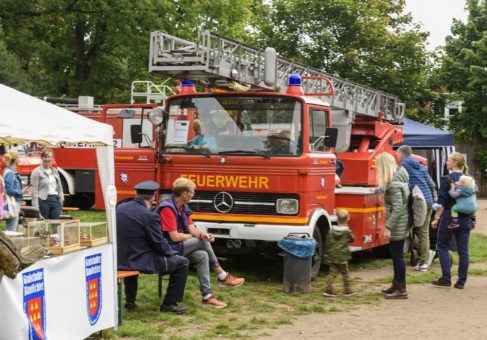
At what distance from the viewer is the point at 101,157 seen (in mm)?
7184

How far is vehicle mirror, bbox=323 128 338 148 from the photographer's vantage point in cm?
1051

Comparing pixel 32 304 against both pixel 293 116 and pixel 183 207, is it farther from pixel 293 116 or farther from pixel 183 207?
pixel 293 116

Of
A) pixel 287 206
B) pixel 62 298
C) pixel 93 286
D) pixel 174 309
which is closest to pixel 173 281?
pixel 174 309

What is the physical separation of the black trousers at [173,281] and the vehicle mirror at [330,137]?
3103 millimetres

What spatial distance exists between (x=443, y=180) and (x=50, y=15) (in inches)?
899

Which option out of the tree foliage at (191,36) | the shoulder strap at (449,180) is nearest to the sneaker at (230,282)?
the shoulder strap at (449,180)

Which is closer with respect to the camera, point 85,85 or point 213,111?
point 213,111

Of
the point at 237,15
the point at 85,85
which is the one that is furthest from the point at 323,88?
the point at 237,15

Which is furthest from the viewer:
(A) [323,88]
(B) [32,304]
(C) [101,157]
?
(A) [323,88]

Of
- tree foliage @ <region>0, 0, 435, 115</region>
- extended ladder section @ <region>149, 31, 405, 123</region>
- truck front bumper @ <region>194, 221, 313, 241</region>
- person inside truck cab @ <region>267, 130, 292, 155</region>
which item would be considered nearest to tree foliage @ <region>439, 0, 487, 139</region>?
tree foliage @ <region>0, 0, 435, 115</region>

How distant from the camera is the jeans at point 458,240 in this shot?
33.8ft

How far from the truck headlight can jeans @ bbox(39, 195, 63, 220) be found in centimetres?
415

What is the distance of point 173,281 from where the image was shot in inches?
324

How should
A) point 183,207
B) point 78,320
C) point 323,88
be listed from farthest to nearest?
point 323,88, point 183,207, point 78,320
